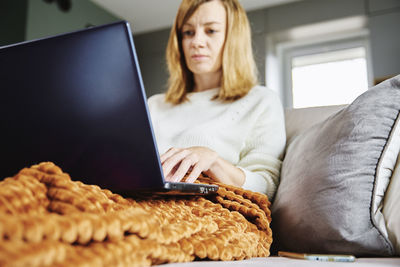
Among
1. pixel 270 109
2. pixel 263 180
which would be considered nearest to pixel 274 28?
pixel 270 109

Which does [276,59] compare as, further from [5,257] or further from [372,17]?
[5,257]

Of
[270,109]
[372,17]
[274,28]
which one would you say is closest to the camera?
[270,109]

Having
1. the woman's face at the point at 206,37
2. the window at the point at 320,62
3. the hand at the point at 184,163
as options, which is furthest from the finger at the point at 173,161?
the window at the point at 320,62

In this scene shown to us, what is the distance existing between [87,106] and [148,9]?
11.4ft

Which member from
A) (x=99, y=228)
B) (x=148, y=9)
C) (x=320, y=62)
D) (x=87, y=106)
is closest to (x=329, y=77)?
(x=320, y=62)

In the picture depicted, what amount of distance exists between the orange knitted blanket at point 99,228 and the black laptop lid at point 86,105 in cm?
5

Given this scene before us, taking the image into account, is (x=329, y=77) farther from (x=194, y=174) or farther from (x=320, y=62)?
(x=194, y=174)

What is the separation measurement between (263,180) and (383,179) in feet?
0.96

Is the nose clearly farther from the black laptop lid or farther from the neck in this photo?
the black laptop lid

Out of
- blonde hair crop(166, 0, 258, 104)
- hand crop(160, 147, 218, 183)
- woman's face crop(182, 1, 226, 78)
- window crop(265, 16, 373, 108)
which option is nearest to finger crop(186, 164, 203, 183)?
hand crop(160, 147, 218, 183)

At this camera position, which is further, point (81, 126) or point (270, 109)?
point (270, 109)

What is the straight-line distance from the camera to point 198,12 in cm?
121

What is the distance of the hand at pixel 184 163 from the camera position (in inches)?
24.7

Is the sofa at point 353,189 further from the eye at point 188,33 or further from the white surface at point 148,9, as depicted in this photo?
the white surface at point 148,9
